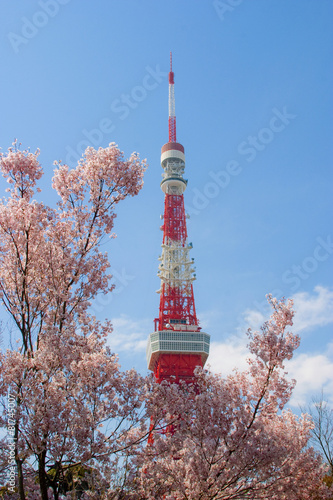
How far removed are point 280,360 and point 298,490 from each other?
3.87m

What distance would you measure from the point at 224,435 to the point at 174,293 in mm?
40473

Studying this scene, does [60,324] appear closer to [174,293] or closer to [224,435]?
[224,435]

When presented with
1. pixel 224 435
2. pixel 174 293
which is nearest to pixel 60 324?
pixel 224 435

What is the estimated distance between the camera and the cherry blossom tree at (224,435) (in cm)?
723

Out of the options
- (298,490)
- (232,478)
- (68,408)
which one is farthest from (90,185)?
(298,490)

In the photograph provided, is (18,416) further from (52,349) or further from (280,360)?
(280,360)

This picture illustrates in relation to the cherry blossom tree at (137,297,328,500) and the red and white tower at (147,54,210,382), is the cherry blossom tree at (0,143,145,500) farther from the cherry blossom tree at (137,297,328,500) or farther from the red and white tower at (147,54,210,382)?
the red and white tower at (147,54,210,382)

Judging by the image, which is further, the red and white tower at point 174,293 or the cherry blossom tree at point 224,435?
the red and white tower at point 174,293

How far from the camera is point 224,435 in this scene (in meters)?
7.37

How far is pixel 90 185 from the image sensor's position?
7688 millimetres

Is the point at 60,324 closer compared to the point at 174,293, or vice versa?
the point at 60,324

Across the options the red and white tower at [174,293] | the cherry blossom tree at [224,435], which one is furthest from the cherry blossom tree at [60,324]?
the red and white tower at [174,293]

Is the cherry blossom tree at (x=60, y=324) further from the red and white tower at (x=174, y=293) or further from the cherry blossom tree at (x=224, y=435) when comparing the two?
the red and white tower at (x=174, y=293)

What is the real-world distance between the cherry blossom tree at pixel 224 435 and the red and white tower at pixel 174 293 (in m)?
30.9
